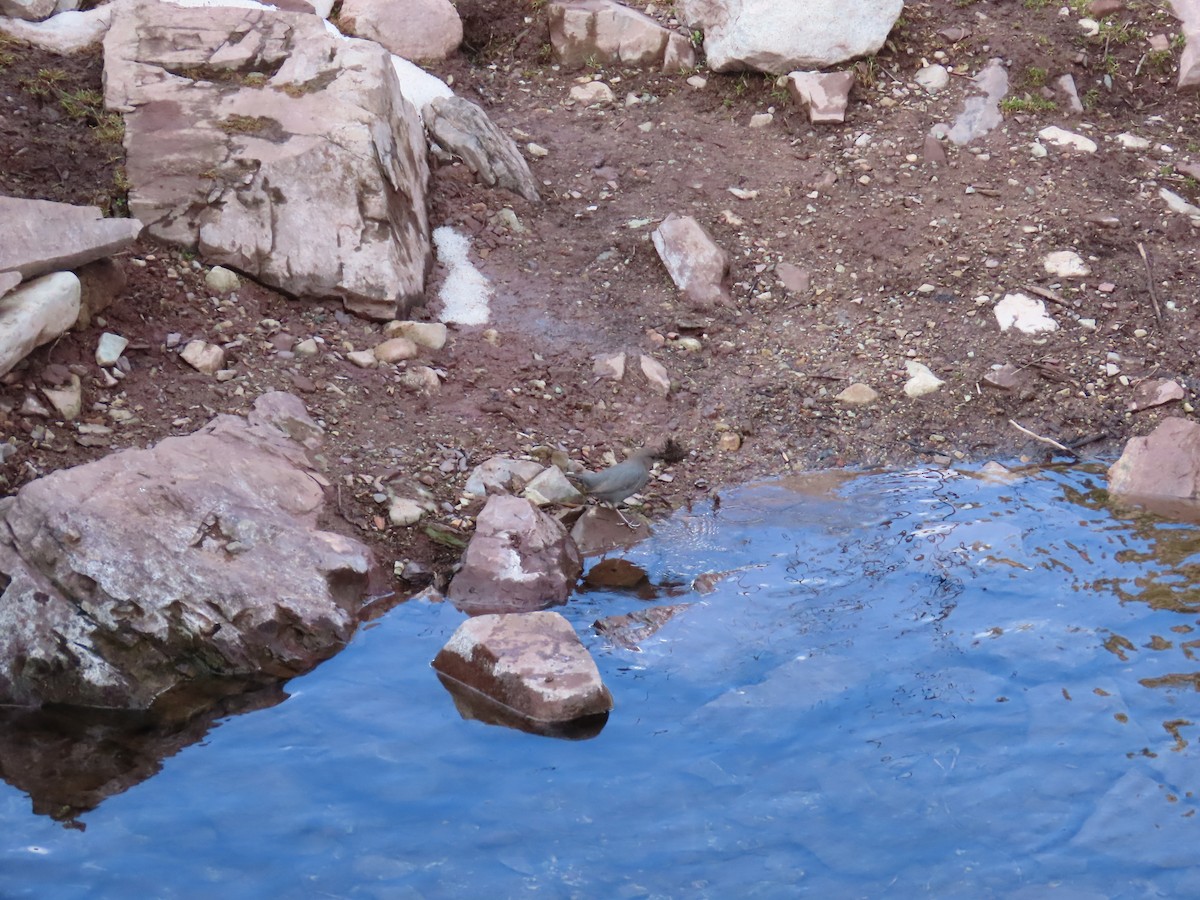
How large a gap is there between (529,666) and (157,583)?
1.42 meters

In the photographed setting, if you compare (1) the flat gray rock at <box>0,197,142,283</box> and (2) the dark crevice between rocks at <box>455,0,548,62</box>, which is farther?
(2) the dark crevice between rocks at <box>455,0,548,62</box>

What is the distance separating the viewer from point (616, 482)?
16.9 feet

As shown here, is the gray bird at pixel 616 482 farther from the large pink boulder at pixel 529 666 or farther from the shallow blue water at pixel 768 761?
the large pink boulder at pixel 529 666

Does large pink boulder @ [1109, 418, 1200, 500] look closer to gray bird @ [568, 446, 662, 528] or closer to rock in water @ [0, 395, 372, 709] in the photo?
gray bird @ [568, 446, 662, 528]

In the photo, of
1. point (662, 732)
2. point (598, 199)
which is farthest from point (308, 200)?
point (662, 732)

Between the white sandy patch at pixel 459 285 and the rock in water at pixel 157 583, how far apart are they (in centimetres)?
202

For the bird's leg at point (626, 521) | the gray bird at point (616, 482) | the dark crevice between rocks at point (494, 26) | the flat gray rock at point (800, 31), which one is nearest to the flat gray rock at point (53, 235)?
the gray bird at point (616, 482)

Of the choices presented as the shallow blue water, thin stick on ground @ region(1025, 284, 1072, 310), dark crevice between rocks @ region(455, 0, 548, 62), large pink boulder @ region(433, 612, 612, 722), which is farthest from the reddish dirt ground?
the shallow blue water

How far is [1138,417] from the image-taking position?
19.3ft

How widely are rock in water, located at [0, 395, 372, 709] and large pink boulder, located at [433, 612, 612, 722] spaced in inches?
21.3

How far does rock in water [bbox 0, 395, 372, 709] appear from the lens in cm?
409

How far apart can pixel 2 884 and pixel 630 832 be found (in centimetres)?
192

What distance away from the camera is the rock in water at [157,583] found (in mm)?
4086

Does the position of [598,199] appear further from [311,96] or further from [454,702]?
[454,702]
